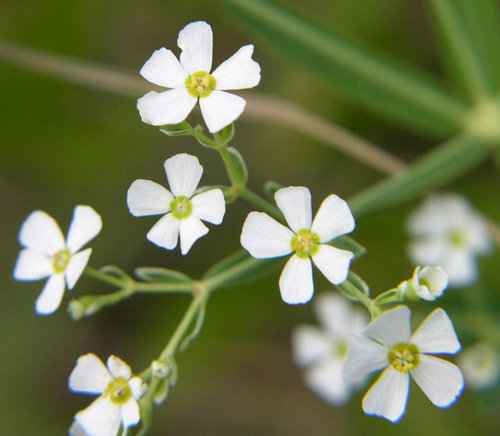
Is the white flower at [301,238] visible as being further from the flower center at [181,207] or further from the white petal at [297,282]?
the flower center at [181,207]

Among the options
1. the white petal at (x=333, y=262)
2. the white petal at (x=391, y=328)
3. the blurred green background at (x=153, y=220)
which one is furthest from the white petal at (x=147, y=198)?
the blurred green background at (x=153, y=220)

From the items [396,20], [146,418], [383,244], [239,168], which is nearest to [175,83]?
[239,168]

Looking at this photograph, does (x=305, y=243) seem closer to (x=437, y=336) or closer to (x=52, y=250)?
(x=437, y=336)

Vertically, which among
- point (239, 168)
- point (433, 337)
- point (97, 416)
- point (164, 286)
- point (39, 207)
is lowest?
point (97, 416)

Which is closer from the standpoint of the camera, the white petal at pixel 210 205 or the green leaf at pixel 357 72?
the white petal at pixel 210 205

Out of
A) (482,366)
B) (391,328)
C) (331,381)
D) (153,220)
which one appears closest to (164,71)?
(391,328)

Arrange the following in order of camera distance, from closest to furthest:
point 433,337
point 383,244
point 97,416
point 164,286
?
point 433,337
point 97,416
point 164,286
point 383,244

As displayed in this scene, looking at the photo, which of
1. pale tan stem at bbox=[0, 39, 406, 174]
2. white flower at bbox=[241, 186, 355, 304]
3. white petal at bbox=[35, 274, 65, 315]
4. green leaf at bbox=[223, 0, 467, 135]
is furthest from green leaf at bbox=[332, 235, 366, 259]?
green leaf at bbox=[223, 0, 467, 135]

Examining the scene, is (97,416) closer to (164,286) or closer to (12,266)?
(164,286)
